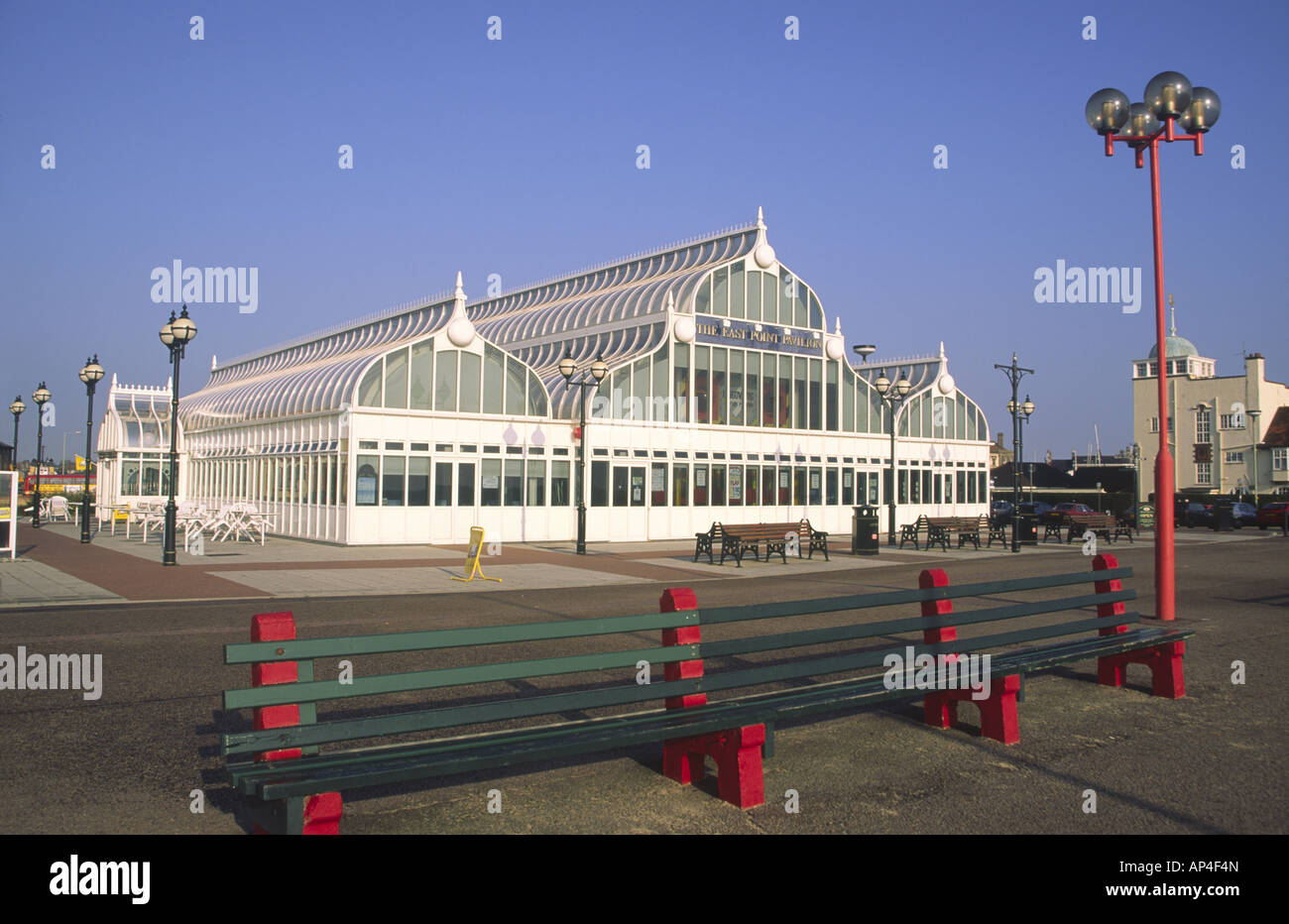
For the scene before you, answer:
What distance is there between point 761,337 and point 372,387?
15239mm

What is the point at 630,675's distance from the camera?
368 inches

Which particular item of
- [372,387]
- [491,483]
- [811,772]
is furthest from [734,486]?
[811,772]

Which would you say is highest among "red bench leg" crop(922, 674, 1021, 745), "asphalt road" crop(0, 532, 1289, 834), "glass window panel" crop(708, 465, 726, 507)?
"glass window panel" crop(708, 465, 726, 507)

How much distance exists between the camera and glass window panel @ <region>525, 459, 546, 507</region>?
31141 mm

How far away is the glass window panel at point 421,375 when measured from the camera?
2908 centimetres

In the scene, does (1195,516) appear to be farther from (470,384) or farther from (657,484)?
(470,384)

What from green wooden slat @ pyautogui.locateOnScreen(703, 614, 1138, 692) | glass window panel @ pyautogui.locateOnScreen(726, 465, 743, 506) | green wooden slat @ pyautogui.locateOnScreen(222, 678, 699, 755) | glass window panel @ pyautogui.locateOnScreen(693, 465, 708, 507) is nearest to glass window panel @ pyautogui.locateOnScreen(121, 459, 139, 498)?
glass window panel @ pyautogui.locateOnScreen(693, 465, 708, 507)

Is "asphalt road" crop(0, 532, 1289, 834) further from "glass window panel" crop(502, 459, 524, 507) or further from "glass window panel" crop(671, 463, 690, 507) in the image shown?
"glass window panel" crop(671, 463, 690, 507)

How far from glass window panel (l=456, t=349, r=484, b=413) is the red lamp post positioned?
21.0m

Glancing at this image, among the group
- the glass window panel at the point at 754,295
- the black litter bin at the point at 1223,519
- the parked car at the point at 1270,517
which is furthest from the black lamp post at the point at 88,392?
the parked car at the point at 1270,517

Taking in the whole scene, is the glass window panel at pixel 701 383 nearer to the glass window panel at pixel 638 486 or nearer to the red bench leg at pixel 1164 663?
the glass window panel at pixel 638 486

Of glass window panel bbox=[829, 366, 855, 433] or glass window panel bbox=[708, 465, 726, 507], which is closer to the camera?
glass window panel bbox=[708, 465, 726, 507]

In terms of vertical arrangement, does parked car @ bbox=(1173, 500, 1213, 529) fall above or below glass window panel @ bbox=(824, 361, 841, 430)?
below

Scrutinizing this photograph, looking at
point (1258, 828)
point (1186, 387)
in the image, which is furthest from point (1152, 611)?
point (1186, 387)
